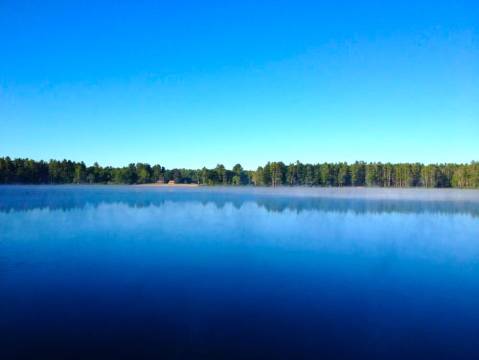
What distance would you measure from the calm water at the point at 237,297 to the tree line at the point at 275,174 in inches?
3919

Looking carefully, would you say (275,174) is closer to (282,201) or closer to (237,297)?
(282,201)

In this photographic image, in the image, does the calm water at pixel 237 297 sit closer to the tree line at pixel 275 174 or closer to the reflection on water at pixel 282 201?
the reflection on water at pixel 282 201

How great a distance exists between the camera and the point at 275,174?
389 ft

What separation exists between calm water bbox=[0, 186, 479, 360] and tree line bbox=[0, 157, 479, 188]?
9955 cm

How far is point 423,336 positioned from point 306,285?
3.48 metres

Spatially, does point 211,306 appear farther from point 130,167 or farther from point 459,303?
point 130,167

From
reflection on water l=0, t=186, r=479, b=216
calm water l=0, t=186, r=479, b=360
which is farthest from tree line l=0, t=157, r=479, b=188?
calm water l=0, t=186, r=479, b=360

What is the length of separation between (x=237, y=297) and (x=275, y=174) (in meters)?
111

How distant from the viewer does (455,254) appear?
553 inches

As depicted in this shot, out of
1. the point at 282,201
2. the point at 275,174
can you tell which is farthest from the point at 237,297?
the point at 275,174

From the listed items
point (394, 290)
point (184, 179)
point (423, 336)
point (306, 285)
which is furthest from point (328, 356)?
point (184, 179)

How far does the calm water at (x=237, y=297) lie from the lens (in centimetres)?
608

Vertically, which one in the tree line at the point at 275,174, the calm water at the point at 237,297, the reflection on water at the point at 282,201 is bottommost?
the calm water at the point at 237,297

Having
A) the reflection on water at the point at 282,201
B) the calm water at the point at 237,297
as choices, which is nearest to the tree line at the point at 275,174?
the reflection on water at the point at 282,201
